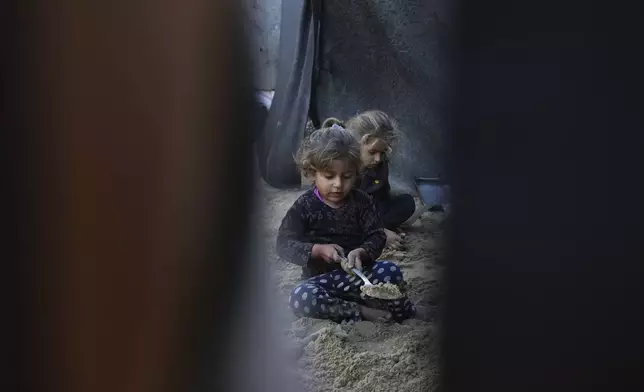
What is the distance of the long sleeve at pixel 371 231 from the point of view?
166 centimetres

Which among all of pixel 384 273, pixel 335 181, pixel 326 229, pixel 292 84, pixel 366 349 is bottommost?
pixel 366 349

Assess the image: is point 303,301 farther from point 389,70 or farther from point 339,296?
point 389,70

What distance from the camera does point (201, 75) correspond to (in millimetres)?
394

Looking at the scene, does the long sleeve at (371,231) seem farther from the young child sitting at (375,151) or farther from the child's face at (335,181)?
the young child sitting at (375,151)

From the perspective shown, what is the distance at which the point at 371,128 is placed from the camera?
209 centimetres

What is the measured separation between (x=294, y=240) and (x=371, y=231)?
208 millimetres

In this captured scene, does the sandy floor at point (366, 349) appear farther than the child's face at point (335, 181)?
No

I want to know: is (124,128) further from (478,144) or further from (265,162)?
(265,162)

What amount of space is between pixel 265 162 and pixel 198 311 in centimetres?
196

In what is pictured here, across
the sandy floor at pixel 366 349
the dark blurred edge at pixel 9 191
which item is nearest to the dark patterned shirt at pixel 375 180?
the sandy floor at pixel 366 349

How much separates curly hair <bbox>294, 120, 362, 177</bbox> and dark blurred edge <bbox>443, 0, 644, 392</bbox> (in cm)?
124

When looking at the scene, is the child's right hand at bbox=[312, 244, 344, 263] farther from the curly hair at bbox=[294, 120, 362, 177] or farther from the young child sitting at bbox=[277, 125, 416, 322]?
the curly hair at bbox=[294, 120, 362, 177]

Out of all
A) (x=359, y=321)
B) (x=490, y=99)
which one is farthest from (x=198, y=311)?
(x=359, y=321)

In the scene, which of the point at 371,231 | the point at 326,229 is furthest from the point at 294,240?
the point at 371,231
